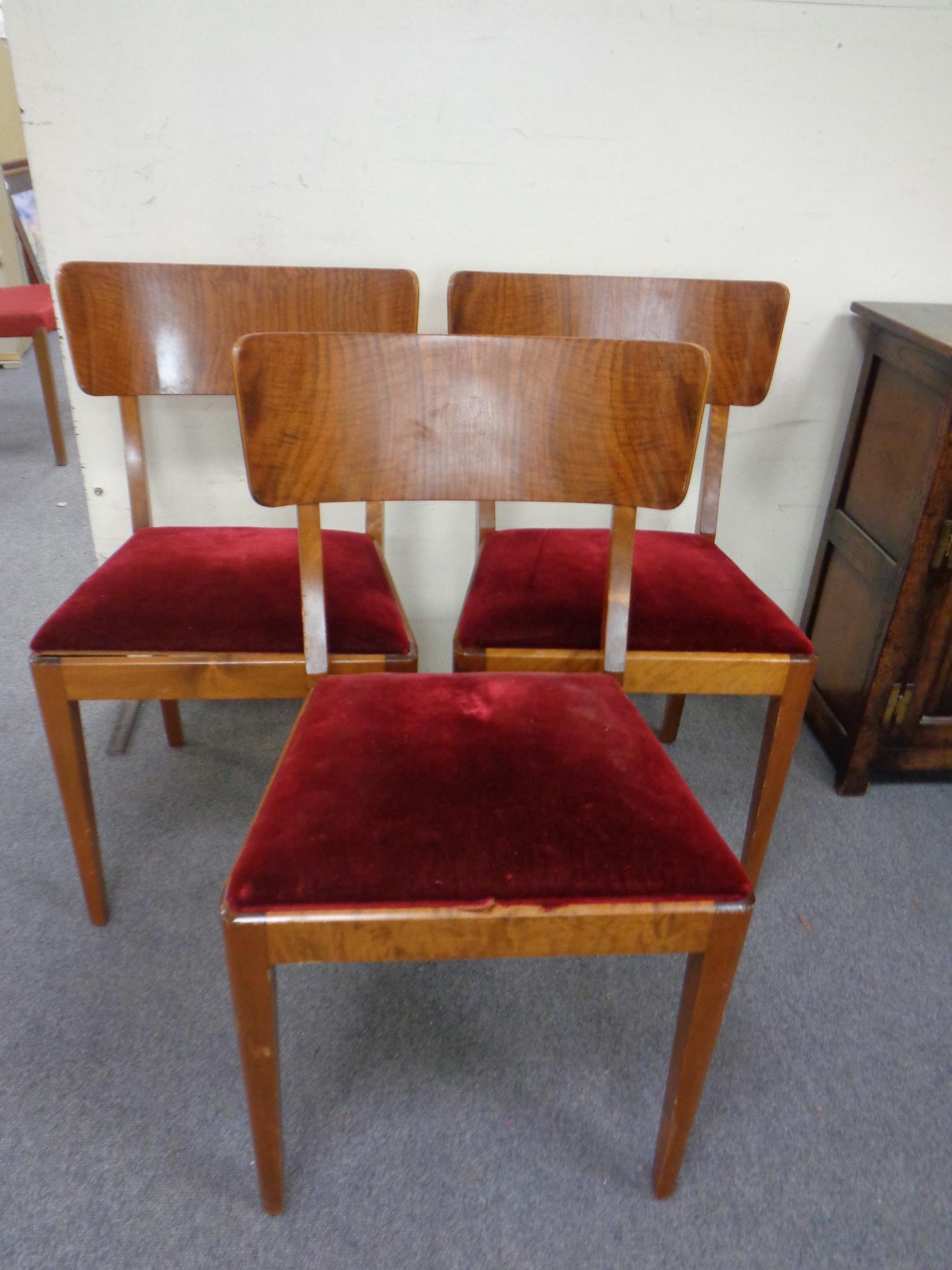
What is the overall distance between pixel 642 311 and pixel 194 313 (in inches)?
26.5

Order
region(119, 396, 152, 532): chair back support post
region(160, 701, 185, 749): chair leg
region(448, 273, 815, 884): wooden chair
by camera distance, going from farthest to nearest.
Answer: region(160, 701, 185, 749): chair leg < region(119, 396, 152, 532): chair back support post < region(448, 273, 815, 884): wooden chair

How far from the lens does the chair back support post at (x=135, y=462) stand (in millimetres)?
1366

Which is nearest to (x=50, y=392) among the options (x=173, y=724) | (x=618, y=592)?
(x=173, y=724)

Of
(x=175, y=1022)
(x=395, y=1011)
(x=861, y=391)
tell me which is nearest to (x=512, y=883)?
(x=395, y=1011)

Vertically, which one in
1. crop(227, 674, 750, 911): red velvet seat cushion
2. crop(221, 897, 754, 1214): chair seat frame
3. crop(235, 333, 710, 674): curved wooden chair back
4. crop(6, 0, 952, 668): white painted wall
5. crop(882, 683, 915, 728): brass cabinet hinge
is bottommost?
crop(882, 683, 915, 728): brass cabinet hinge

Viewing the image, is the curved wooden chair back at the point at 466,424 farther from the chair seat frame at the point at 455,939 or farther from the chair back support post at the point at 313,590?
the chair seat frame at the point at 455,939

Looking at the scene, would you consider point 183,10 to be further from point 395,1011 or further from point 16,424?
point 16,424

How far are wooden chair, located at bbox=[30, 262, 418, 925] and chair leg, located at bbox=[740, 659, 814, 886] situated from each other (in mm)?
507

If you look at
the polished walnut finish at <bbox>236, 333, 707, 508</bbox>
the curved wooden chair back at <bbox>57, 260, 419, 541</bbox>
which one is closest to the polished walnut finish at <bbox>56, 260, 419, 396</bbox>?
the curved wooden chair back at <bbox>57, 260, 419, 541</bbox>

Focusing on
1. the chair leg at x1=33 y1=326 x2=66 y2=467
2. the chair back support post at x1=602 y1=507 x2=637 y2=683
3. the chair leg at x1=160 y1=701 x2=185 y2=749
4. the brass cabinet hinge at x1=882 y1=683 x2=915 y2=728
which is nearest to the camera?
the chair back support post at x1=602 y1=507 x2=637 y2=683

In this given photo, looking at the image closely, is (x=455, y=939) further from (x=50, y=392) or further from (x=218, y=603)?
(x=50, y=392)

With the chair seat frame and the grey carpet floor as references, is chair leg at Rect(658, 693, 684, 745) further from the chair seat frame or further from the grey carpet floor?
the chair seat frame

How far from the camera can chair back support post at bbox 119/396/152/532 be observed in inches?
53.8

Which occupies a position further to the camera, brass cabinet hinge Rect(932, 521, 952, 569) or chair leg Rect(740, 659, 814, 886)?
brass cabinet hinge Rect(932, 521, 952, 569)
